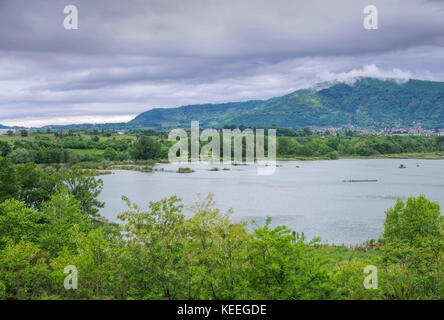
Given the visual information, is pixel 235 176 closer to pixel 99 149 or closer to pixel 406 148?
pixel 99 149

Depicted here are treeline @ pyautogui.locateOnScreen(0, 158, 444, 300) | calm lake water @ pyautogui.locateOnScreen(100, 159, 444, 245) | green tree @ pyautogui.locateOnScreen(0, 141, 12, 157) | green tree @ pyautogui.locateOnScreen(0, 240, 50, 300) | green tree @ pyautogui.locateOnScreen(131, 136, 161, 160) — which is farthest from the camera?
green tree @ pyautogui.locateOnScreen(131, 136, 161, 160)

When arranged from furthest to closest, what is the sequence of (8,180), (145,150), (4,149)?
(145,150) → (4,149) → (8,180)

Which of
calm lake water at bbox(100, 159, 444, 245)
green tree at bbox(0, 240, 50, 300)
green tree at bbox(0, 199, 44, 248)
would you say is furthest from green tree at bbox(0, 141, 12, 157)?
green tree at bbox(0, 240, 50, 300)

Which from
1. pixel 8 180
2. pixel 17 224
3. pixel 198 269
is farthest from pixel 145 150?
pixel 198 269

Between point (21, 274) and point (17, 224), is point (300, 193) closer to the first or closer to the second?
point (17, 224)

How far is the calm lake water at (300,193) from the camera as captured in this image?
1914 inches

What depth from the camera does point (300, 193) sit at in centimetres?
7019

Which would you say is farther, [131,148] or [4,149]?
Answer: [131,148]

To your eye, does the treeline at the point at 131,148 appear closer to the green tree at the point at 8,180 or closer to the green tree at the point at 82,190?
the green tree at the point at 82,190

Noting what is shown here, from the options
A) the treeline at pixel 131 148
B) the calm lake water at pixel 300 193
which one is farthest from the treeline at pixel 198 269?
the treeline at pixel 131 148

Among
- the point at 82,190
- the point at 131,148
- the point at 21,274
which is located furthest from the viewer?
the point at 131,148

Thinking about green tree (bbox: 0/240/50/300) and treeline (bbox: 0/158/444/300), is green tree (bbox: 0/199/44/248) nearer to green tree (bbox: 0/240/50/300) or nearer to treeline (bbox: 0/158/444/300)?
green tree (bbox: 0/240/50/300)

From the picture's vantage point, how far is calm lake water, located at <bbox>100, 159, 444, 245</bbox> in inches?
1914
